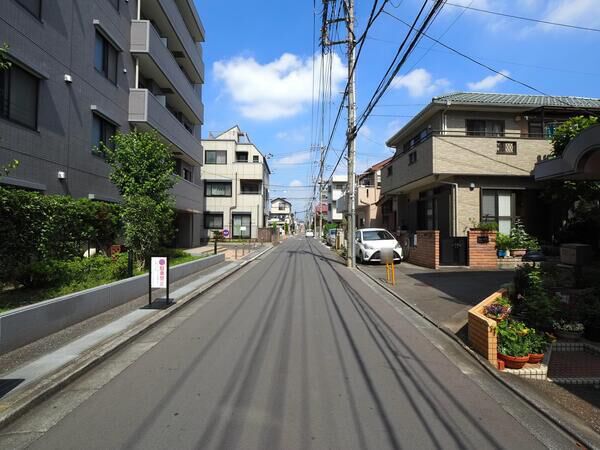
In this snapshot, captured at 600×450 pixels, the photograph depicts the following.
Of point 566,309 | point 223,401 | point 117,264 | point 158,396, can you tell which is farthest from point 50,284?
point 566,309

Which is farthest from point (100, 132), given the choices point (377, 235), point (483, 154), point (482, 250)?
point (483, 154)

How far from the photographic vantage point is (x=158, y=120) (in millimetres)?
19875

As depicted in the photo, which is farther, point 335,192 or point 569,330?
point 335,192

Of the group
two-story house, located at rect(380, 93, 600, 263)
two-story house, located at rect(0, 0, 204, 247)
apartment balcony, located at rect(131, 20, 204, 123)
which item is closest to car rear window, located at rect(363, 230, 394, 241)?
two-story house, located at rect(380, 93, 600, 263)

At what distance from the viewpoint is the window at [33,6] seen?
1103cm

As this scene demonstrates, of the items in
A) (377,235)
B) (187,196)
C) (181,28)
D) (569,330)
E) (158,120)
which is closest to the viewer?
(569,330)

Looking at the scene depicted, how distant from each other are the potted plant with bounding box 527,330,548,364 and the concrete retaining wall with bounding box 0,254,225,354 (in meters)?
7.07

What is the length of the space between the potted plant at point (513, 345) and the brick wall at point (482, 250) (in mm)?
10665

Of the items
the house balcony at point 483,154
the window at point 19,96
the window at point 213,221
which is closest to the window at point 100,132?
the window at point 19,96

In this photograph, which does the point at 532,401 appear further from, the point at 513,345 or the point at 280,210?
the point at 280,210

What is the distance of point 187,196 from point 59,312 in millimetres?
21214

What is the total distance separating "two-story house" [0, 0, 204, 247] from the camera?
1083cm

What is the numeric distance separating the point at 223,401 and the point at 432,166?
15.3 meters

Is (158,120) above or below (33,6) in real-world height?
below
